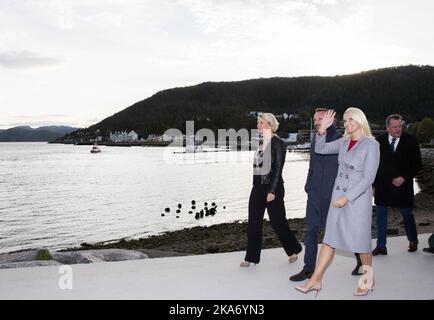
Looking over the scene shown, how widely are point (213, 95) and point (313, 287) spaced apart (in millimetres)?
197541

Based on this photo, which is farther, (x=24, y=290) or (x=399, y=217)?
(x=399, y=217)

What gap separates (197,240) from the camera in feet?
59.2

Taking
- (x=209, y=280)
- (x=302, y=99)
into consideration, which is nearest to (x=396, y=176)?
(x=209, y=280)

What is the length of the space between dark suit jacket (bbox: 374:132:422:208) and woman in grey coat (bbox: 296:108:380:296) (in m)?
1.97

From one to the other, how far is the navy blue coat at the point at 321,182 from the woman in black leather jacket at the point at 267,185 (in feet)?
1.28

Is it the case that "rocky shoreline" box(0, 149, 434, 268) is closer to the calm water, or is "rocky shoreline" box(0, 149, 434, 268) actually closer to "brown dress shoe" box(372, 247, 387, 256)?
the calm water

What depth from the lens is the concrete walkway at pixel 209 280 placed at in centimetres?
422

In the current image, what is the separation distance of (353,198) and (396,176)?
232 centimetres

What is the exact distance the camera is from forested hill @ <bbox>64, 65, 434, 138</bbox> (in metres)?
154

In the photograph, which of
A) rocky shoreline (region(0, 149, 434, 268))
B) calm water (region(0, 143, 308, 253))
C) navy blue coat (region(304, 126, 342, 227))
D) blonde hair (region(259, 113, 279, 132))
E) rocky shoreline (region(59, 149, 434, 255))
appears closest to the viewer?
navy blue coat (region(304, 126, 342, 227))

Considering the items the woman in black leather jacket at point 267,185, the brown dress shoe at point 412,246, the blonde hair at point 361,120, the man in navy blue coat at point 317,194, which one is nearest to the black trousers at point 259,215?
the woman in black leather jacket at point 267,185

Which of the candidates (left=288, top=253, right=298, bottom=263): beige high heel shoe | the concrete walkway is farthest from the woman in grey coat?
(left=288, top=253, right=298, bottom=263): beige high heel shoe
